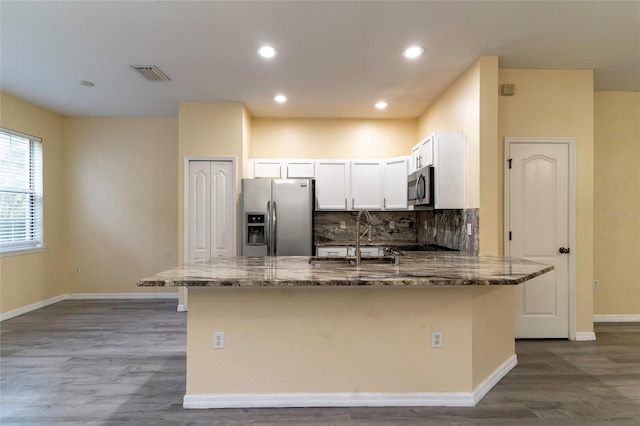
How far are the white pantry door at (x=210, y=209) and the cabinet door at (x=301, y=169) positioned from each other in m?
0.87

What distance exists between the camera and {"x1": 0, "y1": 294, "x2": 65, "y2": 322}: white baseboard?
14.4 ft

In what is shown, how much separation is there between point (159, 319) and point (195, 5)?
144 inches

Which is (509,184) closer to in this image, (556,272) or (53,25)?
(556,272)

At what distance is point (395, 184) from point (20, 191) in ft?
17.3

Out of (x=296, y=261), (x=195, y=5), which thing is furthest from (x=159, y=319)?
(x=195, y=5)

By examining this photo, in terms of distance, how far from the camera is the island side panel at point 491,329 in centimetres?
241

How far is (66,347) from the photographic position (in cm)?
346

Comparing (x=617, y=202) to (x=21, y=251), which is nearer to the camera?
(x=617, y=202)

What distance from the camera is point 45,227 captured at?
16.7ft

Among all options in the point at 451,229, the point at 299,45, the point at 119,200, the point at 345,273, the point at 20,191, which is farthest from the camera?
the point at 119,200

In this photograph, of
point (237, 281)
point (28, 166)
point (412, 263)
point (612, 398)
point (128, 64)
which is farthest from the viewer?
point (28, 166)

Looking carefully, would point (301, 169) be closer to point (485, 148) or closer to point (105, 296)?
point (485, 148)

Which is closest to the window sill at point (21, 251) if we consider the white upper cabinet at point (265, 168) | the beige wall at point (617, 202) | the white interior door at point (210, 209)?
the white interior door at point (210, 209)

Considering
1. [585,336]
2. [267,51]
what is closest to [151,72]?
[267,51]
